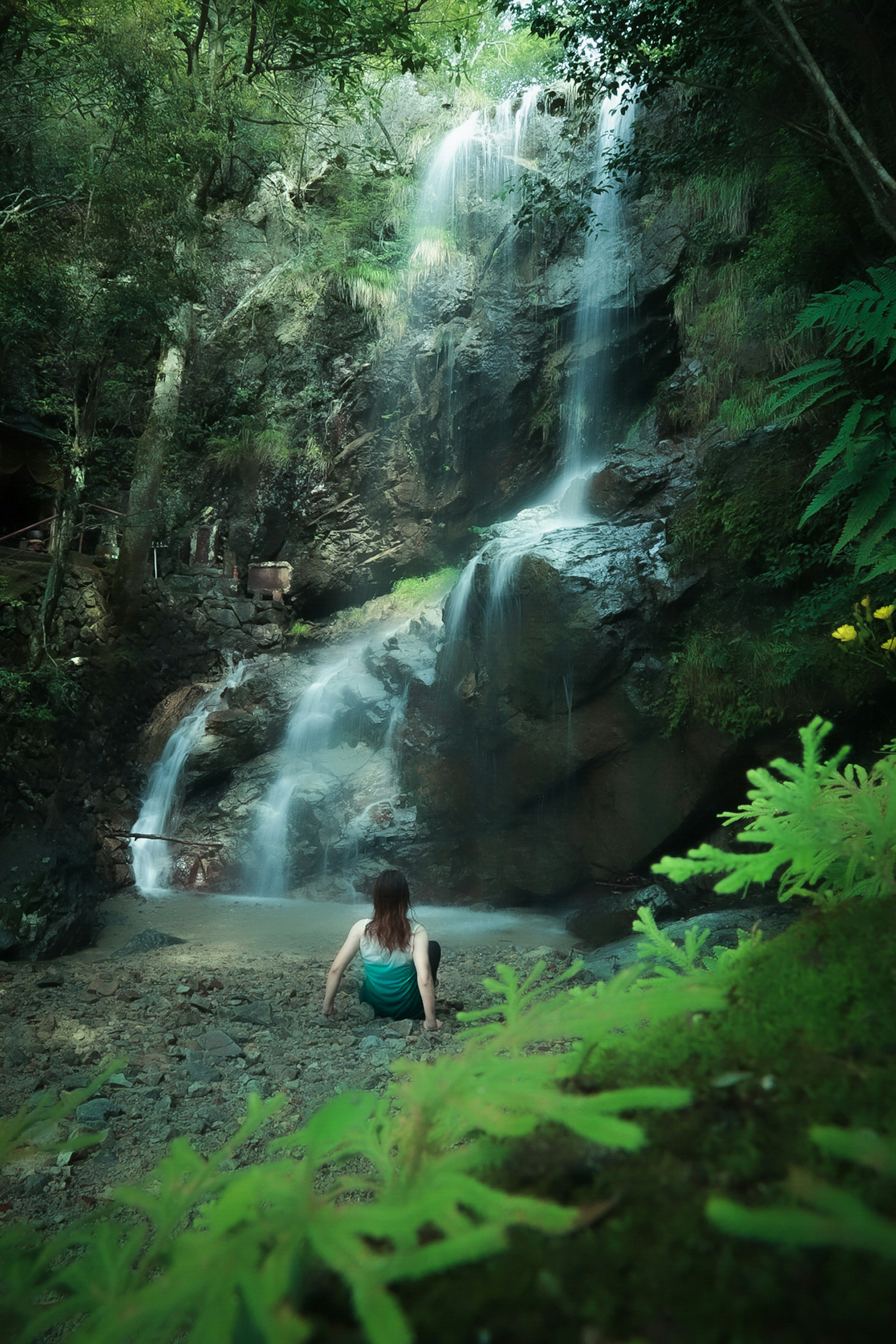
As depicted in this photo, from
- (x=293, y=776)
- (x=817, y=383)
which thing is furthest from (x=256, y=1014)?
(x=293, y=776)

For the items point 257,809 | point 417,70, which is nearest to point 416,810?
Result: point 257,809

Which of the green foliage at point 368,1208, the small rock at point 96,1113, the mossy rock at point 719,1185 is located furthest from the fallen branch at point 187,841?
the mossy rock at point 719,1185

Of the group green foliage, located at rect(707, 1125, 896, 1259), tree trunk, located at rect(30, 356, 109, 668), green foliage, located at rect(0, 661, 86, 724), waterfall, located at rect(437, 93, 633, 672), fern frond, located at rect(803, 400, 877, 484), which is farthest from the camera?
waterfall, located at rect(437, 93, 633, 672)

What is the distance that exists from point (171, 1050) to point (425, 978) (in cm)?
154

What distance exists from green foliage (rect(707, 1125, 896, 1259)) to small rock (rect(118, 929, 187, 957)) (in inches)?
283

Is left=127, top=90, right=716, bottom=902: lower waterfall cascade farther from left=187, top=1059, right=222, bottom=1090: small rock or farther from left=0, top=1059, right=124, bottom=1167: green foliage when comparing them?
left=0, top=1059, right=124, bottom=1167: green foliage

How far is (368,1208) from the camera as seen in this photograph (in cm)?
79

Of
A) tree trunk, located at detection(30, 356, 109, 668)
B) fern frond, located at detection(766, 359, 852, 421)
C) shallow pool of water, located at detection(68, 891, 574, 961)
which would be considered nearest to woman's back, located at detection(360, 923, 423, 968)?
shallow pool of water, located at detection(68, 891, 574, 961)

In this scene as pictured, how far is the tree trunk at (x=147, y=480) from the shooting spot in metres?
12.8

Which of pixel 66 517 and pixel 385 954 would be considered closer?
pixel 385 954

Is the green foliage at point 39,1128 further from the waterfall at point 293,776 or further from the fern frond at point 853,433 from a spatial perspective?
the waterfall at point 293,776

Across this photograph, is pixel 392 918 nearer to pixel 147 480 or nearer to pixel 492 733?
pixel 492 733

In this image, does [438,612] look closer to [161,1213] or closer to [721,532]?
[721,532]

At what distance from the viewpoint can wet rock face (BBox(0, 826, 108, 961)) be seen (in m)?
6.51
